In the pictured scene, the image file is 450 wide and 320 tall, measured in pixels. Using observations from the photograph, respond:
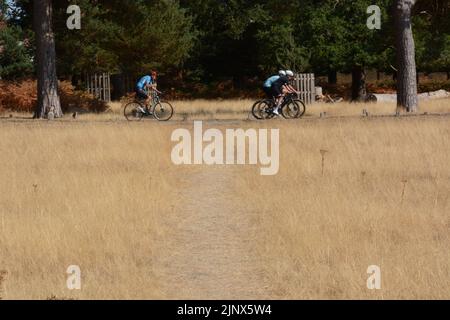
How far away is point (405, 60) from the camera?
90.6 ft

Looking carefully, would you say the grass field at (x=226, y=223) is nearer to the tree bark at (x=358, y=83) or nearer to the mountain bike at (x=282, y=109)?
the mountain bike at (x=282, y=109)

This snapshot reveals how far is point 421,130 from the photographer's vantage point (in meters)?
20.0

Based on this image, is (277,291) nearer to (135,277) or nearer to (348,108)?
(135,277)

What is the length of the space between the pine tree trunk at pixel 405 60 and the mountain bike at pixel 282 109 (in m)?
4.47

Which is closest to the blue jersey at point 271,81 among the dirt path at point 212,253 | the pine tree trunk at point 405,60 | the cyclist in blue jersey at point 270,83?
the cyclist in blue jersey at point 270,83

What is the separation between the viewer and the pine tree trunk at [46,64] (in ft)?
90.8

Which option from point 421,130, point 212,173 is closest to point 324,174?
point 212,173

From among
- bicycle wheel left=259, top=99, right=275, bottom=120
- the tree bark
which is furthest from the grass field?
the tree bark

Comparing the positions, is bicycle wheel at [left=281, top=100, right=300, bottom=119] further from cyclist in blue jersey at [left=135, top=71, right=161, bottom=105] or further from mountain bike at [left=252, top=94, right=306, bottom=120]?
→ cyclist in blue jersey at [left=135, top=71, right=161, bottom=105]

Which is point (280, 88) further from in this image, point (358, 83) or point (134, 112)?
point (358, 83)

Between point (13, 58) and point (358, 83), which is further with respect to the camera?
point (358, 83)

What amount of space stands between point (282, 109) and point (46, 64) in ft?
29.5

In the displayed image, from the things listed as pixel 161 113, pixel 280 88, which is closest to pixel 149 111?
Result: pixel 161 113

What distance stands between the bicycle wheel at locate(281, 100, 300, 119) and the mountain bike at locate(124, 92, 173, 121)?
3.86 metres
